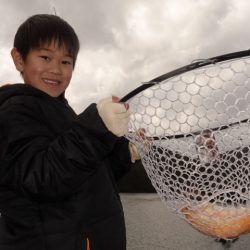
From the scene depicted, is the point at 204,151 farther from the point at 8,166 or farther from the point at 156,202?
the point at 156,202

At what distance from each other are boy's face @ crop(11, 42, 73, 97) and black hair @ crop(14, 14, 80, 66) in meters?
0.02

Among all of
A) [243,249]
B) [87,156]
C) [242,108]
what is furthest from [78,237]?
[243,249]

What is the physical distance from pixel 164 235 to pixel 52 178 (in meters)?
2.35

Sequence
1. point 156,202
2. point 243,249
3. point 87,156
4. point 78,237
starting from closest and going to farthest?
point 87,156
point 78,237
point 243,249
point 156,202

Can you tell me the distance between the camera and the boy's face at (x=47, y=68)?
1.16 metres

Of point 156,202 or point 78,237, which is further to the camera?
point 156,202

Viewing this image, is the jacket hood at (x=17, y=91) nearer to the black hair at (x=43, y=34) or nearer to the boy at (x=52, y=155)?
the boy at (x=52, y=155)

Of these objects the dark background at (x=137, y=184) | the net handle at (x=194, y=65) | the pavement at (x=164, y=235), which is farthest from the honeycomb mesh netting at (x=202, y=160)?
the dark background at (x=137, y=184)

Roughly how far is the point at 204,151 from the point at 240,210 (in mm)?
196

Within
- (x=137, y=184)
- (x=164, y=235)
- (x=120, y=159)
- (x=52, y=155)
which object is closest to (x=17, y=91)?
(x=52, y=155)

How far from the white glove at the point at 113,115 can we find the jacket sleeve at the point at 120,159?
43 centimetres

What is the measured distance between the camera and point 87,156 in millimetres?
922

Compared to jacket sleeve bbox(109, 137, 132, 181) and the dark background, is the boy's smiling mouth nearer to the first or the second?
jacket sleeve bbox(109, 137, 132, 181)

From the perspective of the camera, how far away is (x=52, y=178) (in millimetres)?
922
